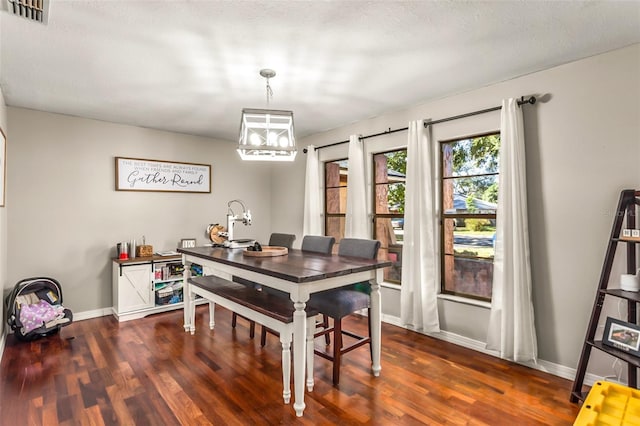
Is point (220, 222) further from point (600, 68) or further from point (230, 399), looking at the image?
point (600, 68)

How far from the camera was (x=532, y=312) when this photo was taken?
107 inches

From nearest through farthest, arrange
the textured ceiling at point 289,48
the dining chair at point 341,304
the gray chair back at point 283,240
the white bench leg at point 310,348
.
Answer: the textured ceiling at point 289,48, the white bench leg at point 310,348, the dining chair at point 341,304, the gray chair back at point 283,240

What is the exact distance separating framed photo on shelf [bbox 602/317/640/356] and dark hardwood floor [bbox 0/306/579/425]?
1.61ft

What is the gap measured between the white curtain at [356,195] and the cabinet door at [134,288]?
99.6 inches

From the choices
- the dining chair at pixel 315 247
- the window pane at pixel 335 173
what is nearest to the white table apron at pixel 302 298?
the dining chair at pixel 315 247

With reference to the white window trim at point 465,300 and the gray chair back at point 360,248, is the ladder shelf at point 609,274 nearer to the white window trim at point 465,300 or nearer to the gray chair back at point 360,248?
the white window trim at point 465,300

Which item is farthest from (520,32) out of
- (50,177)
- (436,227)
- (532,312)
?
(50,177)

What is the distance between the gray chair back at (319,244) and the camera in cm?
337

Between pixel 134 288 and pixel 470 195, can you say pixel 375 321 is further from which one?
pixel 134 288

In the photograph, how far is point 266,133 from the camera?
109 inches

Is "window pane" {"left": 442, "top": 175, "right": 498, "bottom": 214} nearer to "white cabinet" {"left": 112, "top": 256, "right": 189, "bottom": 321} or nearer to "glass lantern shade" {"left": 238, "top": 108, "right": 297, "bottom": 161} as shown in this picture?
"glass lantern shade" {"left": 238, "top": 108, "right": 297, "bottom": 161}

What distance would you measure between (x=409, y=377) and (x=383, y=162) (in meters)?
2.44

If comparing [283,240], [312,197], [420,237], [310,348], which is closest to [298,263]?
[310,348]

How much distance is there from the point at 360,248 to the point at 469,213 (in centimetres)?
119
